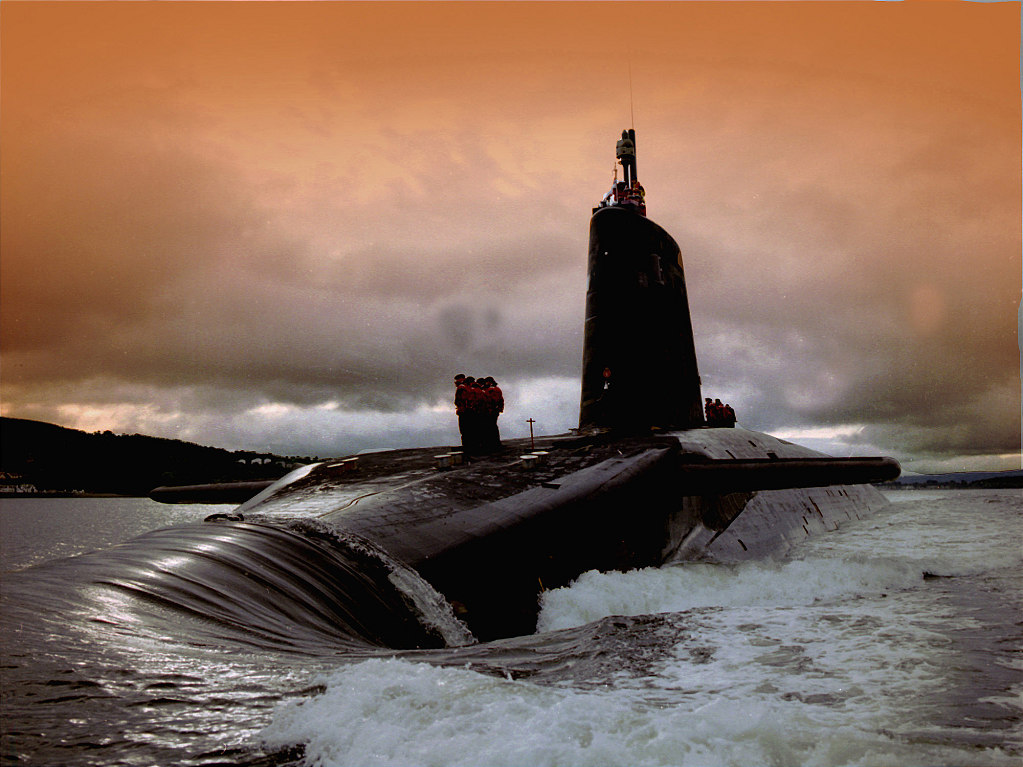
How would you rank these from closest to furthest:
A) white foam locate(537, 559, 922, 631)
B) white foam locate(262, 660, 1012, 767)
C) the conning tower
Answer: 1. white foam locate(262, 660, 1012, 767)
2. white foam locate(537, 559, 922, 631)
3. the conning tower

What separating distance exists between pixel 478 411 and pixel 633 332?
3.97 metres

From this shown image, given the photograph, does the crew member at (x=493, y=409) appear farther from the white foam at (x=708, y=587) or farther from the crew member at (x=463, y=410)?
the white foam at (x=708, y=587)

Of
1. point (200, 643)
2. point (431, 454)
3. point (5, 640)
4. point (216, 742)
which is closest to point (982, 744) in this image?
point (216, 742)

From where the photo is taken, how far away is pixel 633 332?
12.7 metres

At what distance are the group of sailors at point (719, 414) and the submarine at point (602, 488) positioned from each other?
151 millimetres

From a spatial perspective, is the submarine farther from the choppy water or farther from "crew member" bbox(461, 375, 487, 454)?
the choppy water

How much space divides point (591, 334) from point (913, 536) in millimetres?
7734

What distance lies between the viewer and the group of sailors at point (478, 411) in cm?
1030

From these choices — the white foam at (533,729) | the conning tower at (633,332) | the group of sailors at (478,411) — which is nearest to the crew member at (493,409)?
the group of sailors at (478,411)

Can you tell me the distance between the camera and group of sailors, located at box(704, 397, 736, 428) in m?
15.9

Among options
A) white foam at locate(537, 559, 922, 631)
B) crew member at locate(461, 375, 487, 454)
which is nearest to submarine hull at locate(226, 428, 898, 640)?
white foam at locate(537, 559, 922, 631)

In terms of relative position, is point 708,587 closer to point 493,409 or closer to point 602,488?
point 602,488

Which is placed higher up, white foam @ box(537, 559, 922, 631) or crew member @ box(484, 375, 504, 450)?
crew member @ box(484, 375, 504, 450)

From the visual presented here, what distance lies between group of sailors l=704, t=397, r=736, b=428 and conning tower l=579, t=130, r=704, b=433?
84.7 inches
